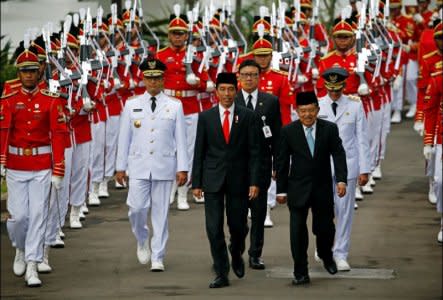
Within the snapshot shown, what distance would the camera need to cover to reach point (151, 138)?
17.4 meters

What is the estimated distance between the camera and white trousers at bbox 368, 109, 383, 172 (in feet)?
75.0

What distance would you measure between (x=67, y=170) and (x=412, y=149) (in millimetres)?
8868

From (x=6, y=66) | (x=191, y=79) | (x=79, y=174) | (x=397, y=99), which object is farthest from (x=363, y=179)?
(x=397, y=99)

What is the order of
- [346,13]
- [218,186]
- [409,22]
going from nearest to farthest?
[218,186]
[346,13]
[409,22]

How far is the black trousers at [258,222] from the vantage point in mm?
17172

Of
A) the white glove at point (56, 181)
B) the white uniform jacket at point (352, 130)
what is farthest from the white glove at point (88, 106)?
the white uniform jacket at point (352, 130)

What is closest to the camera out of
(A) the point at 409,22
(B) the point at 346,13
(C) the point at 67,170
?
(C) the point at 67,170

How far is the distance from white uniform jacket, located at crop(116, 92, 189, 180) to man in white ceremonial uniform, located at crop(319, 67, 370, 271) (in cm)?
145

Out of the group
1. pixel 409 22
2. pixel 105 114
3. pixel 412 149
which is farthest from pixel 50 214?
Answer: pixel 409 22

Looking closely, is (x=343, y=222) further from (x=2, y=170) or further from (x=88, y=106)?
(x=88, y=106)

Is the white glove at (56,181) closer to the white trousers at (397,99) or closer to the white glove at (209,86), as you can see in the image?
the white glove at (209,86)

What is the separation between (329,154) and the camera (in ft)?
54.7

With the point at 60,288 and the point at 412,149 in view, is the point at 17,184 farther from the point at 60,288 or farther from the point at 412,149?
the point at 412,149

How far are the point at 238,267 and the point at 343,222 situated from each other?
1.26m
